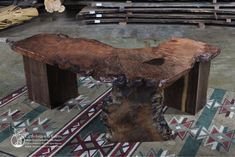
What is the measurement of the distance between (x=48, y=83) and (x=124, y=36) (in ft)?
7.30

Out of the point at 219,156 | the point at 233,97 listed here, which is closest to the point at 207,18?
the point at 233,97

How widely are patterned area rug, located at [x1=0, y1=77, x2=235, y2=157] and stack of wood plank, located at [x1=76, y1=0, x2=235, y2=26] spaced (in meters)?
2.32

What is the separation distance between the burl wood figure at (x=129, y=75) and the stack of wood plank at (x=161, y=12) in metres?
2.61

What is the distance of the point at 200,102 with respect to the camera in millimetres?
2957

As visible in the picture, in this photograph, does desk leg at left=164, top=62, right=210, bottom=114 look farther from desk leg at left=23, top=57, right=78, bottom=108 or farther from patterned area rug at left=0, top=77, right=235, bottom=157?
desk leg at left=23, top=57, right=78, bottom=108

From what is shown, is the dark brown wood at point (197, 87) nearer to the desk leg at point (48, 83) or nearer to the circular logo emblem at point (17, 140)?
the desk leg at point (48, 83)

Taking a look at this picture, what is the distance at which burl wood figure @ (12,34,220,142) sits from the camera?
92.8 inches

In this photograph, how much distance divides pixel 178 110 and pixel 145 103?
0.69 m

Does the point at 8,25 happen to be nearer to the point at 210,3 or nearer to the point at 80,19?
the point at 80,19

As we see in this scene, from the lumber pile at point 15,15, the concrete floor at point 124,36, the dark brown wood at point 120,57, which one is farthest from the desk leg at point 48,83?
the lumber pile at point 15,15

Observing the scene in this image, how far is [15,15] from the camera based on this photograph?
18.4 ft

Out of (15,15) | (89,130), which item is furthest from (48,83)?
(15,15)

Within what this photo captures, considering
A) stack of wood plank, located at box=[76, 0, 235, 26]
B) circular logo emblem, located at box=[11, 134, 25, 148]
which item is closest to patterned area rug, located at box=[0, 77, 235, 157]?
circular logo emblem, located at box=[11, 134, 25, 148]

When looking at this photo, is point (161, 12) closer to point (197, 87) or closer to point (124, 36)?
point (124, 36)
